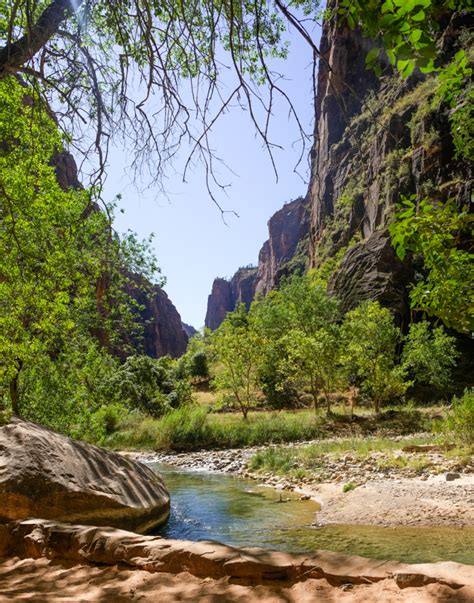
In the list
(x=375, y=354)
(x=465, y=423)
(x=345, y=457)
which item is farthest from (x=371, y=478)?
(x=375, y=354)

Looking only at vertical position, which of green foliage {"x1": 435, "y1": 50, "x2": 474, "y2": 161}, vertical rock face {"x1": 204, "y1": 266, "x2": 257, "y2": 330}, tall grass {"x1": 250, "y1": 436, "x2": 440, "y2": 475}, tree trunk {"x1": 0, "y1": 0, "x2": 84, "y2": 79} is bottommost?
tall grass {"x1": 250, "y1": 436, "x2": 440, "y2": 475}

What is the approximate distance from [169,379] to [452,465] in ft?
98.4

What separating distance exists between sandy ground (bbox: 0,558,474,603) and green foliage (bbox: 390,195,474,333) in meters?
1.99

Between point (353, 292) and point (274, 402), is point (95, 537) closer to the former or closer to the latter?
point (274, 402)

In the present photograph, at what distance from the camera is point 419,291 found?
3.75 m

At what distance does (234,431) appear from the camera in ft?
60.8

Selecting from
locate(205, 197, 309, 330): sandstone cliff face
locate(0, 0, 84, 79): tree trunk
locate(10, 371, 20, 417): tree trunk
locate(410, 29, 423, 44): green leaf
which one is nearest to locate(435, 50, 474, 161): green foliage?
locate(410, 29, 423, 44): green leaf

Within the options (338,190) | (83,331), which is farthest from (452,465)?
(338,190)

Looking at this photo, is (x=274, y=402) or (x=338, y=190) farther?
(x=338, y=190)

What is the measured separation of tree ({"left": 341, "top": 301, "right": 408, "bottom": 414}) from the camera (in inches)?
807

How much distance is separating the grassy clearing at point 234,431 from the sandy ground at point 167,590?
15097 millimetres

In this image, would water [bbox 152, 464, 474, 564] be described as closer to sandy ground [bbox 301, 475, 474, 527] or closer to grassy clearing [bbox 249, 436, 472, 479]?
sandy ground [bbox 301, 475, 474, 527]

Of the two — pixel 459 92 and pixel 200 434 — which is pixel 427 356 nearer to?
pixel 200 434

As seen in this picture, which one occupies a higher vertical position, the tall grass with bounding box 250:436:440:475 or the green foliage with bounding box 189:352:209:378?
the green foliage with bounding box 189:352:209:378
